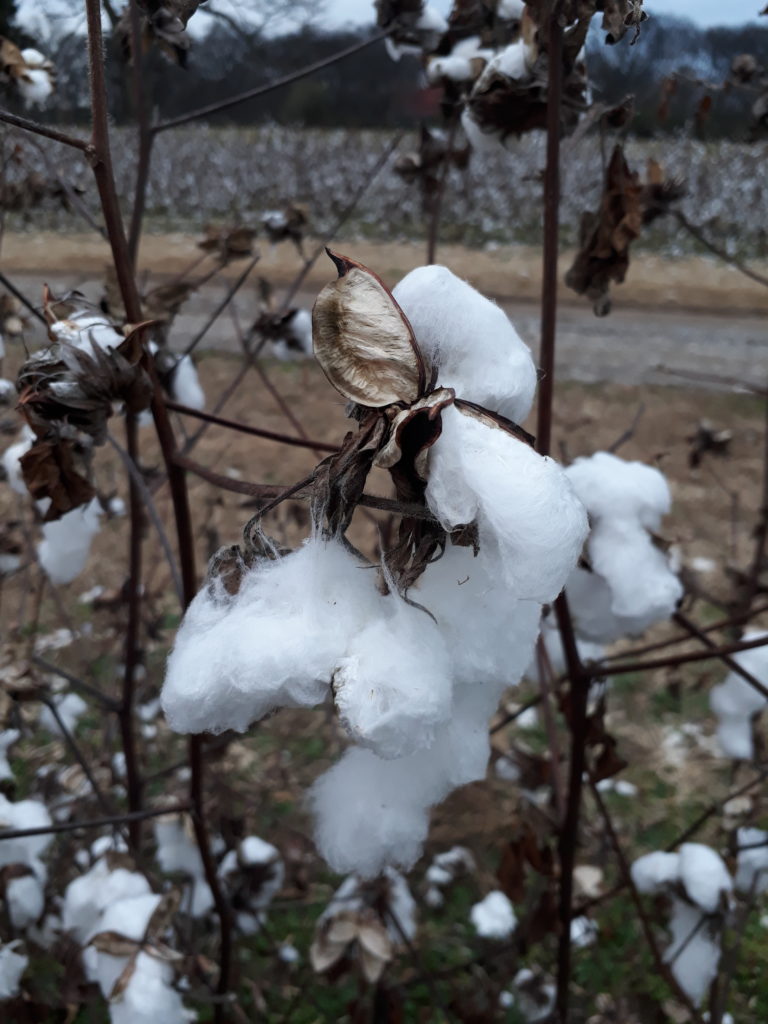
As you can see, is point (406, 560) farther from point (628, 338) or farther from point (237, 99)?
point (628, 338)

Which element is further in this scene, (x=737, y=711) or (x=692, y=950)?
(x=737, y=711)

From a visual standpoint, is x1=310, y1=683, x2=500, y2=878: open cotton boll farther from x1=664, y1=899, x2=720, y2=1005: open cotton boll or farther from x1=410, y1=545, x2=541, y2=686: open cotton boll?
x1=664, y1=899, x2=720, y2=1005: open cotton boll

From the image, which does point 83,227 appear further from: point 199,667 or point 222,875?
point 199,667

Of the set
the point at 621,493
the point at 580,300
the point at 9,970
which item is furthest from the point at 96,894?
the point at 580,300

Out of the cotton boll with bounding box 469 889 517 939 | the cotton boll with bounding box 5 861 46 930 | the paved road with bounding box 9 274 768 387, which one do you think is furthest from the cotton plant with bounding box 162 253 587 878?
the paved road with bounding box 9 274 768 387

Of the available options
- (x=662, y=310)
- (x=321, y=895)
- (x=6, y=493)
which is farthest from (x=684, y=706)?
(x=662, y=310)

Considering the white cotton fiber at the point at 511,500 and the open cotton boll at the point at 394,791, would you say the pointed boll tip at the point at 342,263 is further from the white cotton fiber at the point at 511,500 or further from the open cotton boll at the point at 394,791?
the open cotton boll at the point at 394,791
